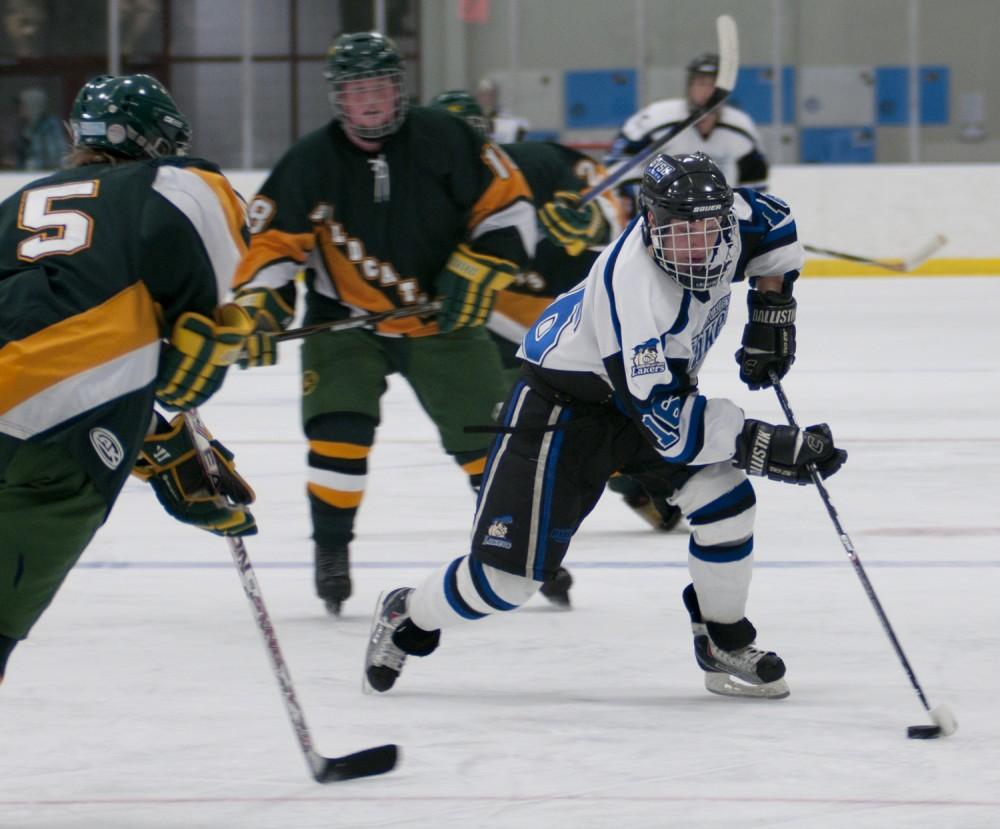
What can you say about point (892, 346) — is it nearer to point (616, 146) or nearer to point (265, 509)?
point (616, 146)

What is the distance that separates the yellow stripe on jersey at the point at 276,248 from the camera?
142 inches

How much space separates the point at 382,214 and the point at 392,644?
Answer: 1.01m

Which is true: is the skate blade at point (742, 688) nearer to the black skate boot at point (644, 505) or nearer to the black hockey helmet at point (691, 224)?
the black hockey helmet at point (691, 224)

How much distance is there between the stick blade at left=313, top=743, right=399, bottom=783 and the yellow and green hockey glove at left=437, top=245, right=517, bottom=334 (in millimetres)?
1283

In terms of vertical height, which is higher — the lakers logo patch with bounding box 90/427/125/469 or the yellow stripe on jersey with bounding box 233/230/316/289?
the yellow stripe on jersey with bounding box 233/230/316/289

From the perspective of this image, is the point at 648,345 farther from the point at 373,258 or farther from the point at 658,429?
the point at 373,258

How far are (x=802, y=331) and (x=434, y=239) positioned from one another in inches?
202

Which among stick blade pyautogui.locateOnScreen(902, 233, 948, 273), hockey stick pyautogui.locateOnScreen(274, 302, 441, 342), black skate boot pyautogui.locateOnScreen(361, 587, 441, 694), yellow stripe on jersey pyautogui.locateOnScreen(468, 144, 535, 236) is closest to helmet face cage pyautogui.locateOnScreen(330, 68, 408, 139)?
yellow stripe on jersey pyautogui.locateOnScreen(468, 144, 535, 236)

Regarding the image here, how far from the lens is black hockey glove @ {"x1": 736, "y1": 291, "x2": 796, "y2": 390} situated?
3100 mm

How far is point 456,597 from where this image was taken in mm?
2938

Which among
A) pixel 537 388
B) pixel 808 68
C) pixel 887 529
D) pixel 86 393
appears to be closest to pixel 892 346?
pixel 887 529

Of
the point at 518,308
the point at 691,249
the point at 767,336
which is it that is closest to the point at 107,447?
the point at 691,249

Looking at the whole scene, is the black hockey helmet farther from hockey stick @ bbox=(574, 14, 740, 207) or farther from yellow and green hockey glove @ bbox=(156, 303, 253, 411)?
hockey stick @ bbox=(574, 14, 740, 207)

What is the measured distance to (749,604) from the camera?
360 cm
